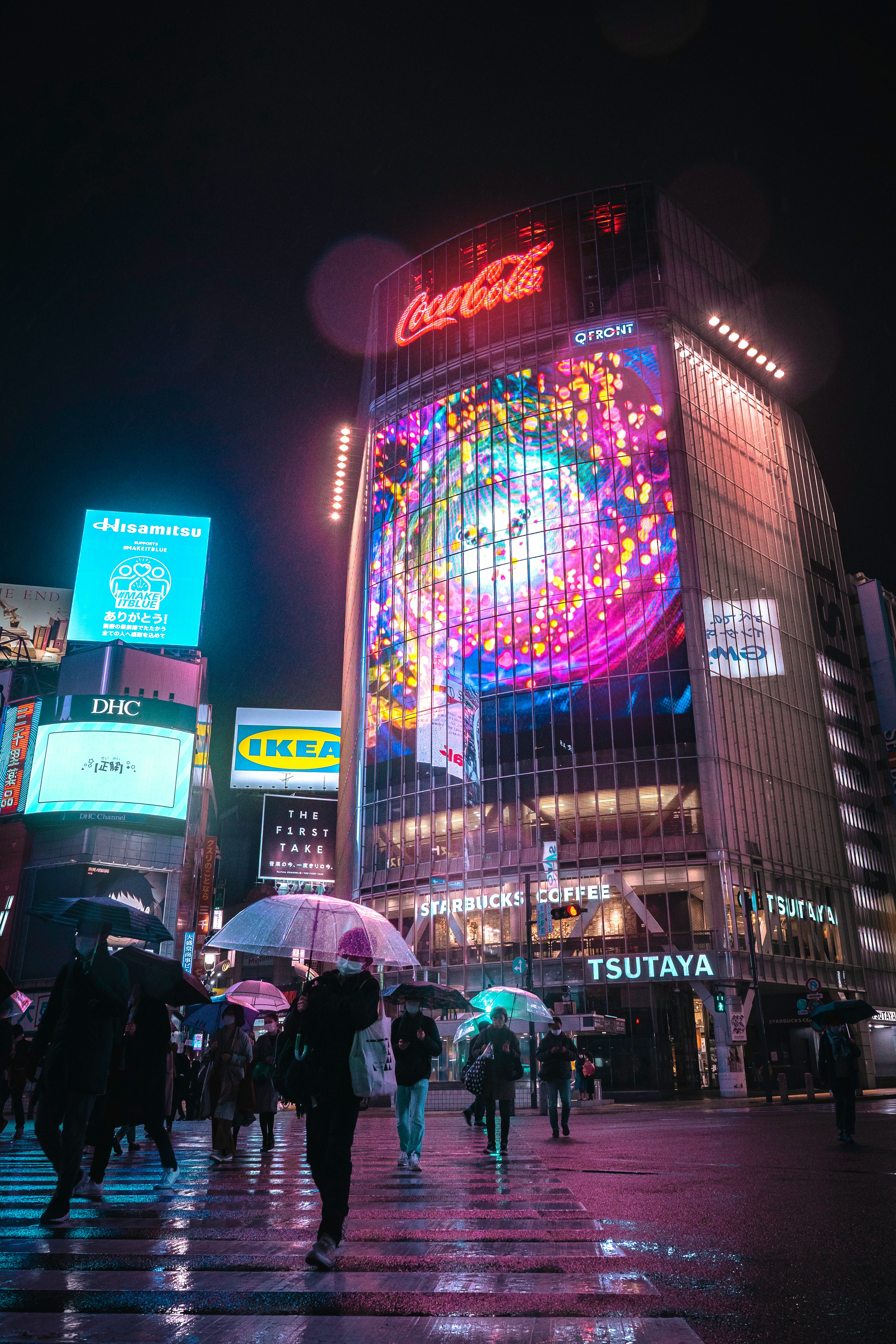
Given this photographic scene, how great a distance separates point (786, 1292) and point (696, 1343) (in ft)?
3.81

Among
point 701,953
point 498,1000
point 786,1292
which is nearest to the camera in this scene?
point 786,1292

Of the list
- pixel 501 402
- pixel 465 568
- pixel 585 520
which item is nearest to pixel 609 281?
pixel 501 402

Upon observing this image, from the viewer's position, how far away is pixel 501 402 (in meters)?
62.2

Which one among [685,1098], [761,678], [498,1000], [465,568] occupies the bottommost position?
[685,1098]

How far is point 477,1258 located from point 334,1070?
4.56ft

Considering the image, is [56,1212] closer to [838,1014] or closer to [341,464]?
[838,1014]

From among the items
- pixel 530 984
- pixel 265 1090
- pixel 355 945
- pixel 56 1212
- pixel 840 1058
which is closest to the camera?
pixel 355 945

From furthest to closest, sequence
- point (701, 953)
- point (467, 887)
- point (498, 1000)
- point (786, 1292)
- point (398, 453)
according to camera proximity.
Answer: point (398, 453) → point (467, 887) → point (701, 953) → point (498, 1000) → point (786, 1292)

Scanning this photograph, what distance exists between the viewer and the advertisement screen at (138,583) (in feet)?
202

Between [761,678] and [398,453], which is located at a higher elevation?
[398,453]

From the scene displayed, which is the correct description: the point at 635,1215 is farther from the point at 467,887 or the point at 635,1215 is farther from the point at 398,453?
the point at 398,453

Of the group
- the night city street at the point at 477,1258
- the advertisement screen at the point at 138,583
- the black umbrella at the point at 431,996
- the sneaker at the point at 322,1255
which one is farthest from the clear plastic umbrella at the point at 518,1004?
the advertisement screen at the point at 138,583

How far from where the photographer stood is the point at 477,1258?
5.97 m

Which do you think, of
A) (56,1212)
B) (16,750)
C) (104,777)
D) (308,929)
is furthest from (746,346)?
(56,1212)
